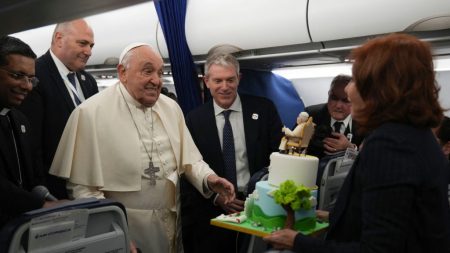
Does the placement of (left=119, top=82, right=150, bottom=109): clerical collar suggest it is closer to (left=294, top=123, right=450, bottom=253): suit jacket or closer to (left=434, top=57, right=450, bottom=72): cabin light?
(left=294, top=123, right=450, bottom=253): suit jacket

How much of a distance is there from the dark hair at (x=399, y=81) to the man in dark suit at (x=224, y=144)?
1794 millimetres

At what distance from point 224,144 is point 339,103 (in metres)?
1.05

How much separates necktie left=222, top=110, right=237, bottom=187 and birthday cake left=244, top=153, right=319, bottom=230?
0.81 metres

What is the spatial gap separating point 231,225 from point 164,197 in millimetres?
620

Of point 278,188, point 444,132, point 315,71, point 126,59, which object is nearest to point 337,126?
point 444,132

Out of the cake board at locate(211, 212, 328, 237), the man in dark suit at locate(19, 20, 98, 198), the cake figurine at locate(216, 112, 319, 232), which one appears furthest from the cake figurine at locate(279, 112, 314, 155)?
the man in dark suit at locate(19, 20, 98, 198)

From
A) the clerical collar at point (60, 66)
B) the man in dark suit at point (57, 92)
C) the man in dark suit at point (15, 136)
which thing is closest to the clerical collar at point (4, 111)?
the man in dark suit at point (15, 136)

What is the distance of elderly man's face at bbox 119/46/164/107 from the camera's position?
251 centimetres

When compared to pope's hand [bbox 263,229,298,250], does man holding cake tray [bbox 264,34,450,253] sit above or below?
above

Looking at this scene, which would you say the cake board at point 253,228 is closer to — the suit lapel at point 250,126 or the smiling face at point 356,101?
the smiling face at point 356,101

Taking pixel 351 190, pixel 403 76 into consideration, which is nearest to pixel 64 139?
pixel 351 190

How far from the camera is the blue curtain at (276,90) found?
4.28 meters

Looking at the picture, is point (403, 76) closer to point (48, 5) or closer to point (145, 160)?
point (48, 5)

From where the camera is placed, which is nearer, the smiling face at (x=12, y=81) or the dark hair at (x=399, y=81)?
the dark hair at (x=399, y=81)
